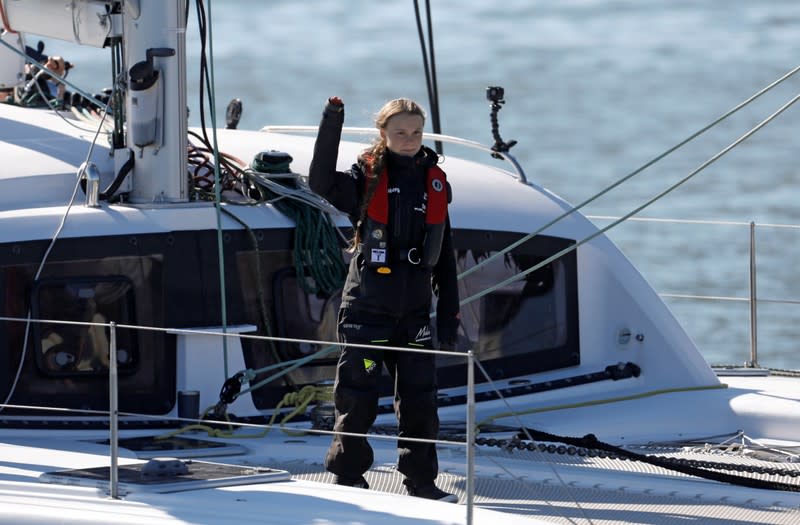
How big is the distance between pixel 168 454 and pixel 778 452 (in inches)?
96.9

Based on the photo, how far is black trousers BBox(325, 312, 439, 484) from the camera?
534cm

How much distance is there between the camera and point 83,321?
6.29m

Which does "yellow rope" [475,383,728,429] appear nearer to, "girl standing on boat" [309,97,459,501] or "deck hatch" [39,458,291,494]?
"girl standing on boat" [309,97,459,501]

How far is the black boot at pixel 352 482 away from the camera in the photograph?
538 centimetres

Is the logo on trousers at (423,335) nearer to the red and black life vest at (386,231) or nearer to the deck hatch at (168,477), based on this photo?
the red and black life vest at (386,231)

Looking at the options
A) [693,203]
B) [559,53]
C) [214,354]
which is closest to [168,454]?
[214,354]

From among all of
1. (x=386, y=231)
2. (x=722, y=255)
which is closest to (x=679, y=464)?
(x=386, y=231)

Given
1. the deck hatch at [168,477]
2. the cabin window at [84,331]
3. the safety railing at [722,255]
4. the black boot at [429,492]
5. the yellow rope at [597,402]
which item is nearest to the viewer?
the deck hatch at [168,477]

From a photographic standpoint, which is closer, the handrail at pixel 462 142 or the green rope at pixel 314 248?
the green rope at pixel 314 248

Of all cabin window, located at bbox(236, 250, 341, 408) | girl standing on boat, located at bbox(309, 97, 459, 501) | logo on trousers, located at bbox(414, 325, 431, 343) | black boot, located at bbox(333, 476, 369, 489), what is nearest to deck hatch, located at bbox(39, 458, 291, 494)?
black boot, located at bbox(333, 476, 369, 489)

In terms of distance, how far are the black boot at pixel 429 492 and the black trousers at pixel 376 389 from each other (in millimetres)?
17

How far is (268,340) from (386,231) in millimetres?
729

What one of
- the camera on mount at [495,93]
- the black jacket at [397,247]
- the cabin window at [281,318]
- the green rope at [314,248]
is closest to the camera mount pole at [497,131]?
the camera on mount at [495,93]

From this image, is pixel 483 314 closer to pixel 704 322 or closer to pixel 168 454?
pixel 168 454
